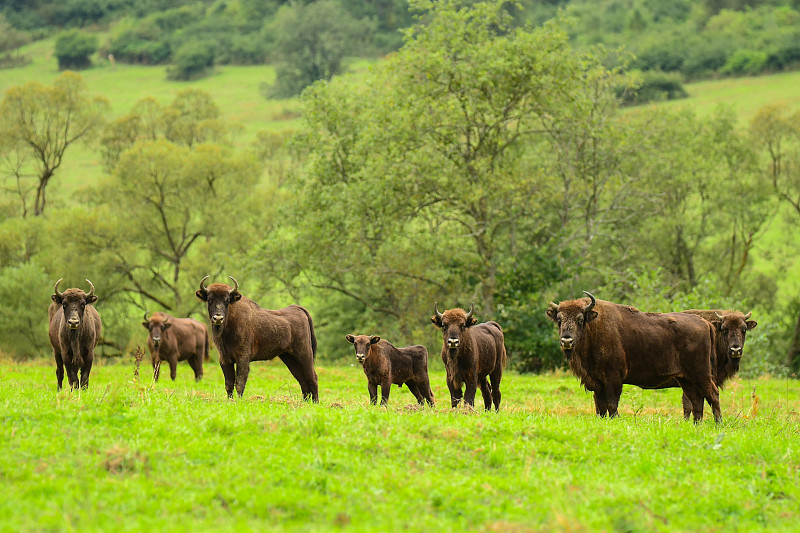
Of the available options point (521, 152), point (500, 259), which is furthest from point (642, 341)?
point (521, 152)

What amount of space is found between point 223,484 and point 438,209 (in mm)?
28655

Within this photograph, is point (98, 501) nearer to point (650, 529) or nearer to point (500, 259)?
point (650, 529)

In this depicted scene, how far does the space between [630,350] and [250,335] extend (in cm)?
781

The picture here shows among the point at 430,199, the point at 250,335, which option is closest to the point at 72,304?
the point at 250,335

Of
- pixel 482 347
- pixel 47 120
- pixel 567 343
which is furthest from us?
pixel 47 120

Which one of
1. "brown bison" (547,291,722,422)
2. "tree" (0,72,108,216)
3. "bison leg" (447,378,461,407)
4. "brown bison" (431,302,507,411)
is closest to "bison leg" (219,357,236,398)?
"brown bison" (431,302,507,411)

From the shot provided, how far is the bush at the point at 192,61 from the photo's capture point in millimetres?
114625

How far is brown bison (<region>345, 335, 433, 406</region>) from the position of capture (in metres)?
19.1

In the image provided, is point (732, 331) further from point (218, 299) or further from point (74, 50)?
point (74, 50)

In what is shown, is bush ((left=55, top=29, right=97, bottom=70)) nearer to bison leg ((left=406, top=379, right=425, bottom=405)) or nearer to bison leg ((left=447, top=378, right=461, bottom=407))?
bison leg ((left=406, top=379, right=425, bottom=405))

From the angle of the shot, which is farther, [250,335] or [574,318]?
[250,335]

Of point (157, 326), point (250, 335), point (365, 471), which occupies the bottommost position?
point (157, 326)

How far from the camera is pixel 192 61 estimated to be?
116m

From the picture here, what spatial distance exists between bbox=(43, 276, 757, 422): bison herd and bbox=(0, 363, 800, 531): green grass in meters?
2.29
